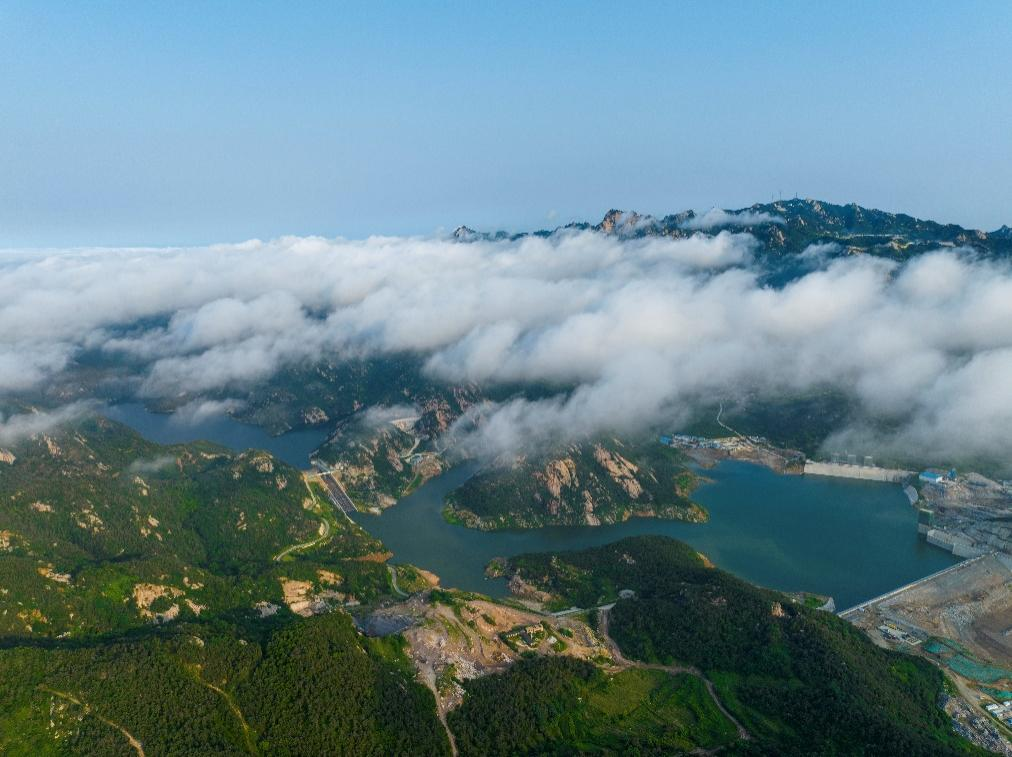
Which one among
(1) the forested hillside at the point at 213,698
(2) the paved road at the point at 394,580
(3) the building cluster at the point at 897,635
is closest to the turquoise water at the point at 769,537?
(2) the paved road at the point at 394,580

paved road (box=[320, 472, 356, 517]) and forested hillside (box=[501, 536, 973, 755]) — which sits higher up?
forested hillside (box=[501, 536, 973, 755])

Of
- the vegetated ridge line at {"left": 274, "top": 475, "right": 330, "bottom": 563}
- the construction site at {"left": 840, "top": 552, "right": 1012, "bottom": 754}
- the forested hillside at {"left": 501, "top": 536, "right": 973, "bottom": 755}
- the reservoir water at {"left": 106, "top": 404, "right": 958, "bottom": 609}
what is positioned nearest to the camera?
the forested hillside at {"left": 501, "top": 536, "right": 973, "bottom": 755}

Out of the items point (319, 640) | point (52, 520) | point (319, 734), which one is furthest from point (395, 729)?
point (52, 520)

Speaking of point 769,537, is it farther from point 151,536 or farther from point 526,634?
point 151,536

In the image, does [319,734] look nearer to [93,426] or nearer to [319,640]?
[319,640]

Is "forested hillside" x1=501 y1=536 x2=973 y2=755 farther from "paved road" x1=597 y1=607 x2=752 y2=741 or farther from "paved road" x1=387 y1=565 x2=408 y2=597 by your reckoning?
"paved road" x1=387 y1=565 x2=408 y2=597

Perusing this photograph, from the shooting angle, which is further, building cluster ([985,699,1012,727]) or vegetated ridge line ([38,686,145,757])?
building cluster ([985,699,1012,727])

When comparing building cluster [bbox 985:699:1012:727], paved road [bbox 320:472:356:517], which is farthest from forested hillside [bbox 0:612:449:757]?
paved road [bbox 320:472:356:517]
